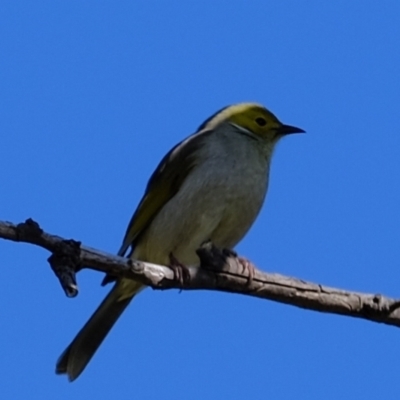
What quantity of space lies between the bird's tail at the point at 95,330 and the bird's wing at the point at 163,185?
13.7 inches

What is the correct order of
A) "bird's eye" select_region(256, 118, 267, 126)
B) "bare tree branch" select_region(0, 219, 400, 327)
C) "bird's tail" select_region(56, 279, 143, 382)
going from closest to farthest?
"bare tree branch" select_region(0, 219, 400, 327) → "bird's tail" select_region(56, 279, 143, 382) → "bird's eye" select_region(256, 118, 267, 126)

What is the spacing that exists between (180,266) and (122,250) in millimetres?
2535

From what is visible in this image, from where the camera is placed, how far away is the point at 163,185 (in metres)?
7.58

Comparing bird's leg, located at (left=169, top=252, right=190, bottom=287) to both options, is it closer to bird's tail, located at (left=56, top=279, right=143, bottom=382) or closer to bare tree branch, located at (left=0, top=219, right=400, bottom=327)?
bare tree branch, located at (left=0, top=219, right=400, bottom=327)

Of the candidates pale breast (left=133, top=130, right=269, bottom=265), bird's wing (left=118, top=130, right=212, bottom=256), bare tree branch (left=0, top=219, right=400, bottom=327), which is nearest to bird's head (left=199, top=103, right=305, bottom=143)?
bird's wing (left=118, top=130, right=212, bottom=256)

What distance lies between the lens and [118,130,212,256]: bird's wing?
750 cm

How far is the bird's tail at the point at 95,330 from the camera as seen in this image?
7.31 m

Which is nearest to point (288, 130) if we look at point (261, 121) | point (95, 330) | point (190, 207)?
point (261, 121)

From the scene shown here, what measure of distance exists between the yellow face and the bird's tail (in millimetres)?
1593

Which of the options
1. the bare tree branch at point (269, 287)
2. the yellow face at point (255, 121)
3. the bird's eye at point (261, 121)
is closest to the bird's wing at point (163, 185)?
the yellow face at point (255, 121)

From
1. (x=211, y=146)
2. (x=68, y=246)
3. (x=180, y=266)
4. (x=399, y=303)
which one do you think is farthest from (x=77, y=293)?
(x=211, y=146)

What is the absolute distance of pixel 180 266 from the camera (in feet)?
17.1

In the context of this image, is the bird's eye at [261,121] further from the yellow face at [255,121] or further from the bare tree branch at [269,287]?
the bare tree branch at [269,287]

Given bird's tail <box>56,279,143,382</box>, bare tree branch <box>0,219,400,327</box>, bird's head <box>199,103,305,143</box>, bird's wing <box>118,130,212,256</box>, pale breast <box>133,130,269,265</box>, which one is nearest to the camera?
bare tree branch <box>0,219,400,327</box>
